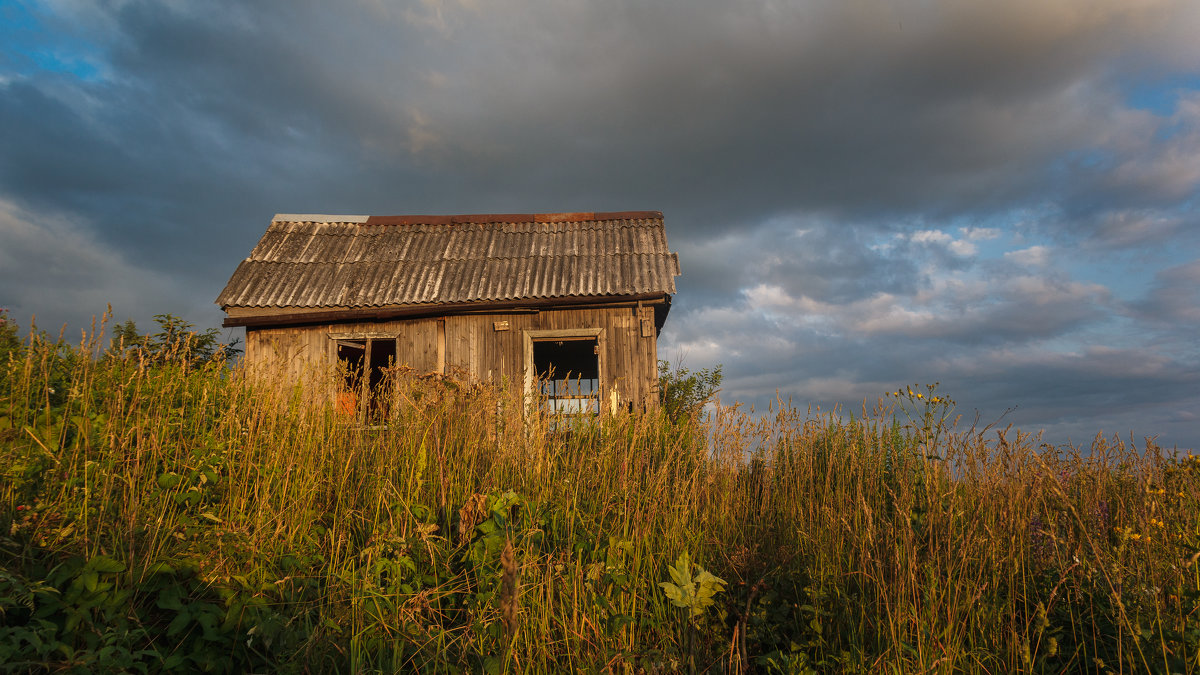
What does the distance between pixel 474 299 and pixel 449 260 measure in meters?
1.42

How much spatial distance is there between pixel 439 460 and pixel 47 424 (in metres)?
2.27

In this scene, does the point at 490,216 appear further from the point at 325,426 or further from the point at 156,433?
the point at 156,433

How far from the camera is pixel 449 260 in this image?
35.5 ft

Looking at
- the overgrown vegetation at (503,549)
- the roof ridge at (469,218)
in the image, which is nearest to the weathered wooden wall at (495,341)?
the roof ridge at (469,218)

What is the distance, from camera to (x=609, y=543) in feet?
11.0

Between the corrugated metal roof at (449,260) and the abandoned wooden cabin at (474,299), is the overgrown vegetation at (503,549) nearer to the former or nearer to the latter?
the abandoned wooden cabin at (474,299)

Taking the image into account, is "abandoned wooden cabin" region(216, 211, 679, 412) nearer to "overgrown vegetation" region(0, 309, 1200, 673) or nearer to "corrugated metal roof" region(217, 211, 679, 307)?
"corrugated metal roof" region(217, 211, 679, 307)

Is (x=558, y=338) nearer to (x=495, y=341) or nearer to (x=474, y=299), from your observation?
(x=495, y=341)

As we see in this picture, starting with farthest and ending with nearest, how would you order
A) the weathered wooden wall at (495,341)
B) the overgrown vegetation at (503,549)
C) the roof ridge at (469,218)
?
the roof ridge at (469,218) < the weathered wooden wall at (495,341) < the overgrown vegetation at (503,549)

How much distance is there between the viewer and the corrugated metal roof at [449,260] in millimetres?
9945

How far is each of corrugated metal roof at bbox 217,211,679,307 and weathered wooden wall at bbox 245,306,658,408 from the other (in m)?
0.37

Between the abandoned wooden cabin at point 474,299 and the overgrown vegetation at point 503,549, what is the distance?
5.01 metres

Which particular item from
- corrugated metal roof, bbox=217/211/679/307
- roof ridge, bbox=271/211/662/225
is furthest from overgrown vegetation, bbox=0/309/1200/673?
roof ridge, bbox=271/211/662/225

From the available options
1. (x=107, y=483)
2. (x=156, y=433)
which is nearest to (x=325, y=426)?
(x=156, y=433)
